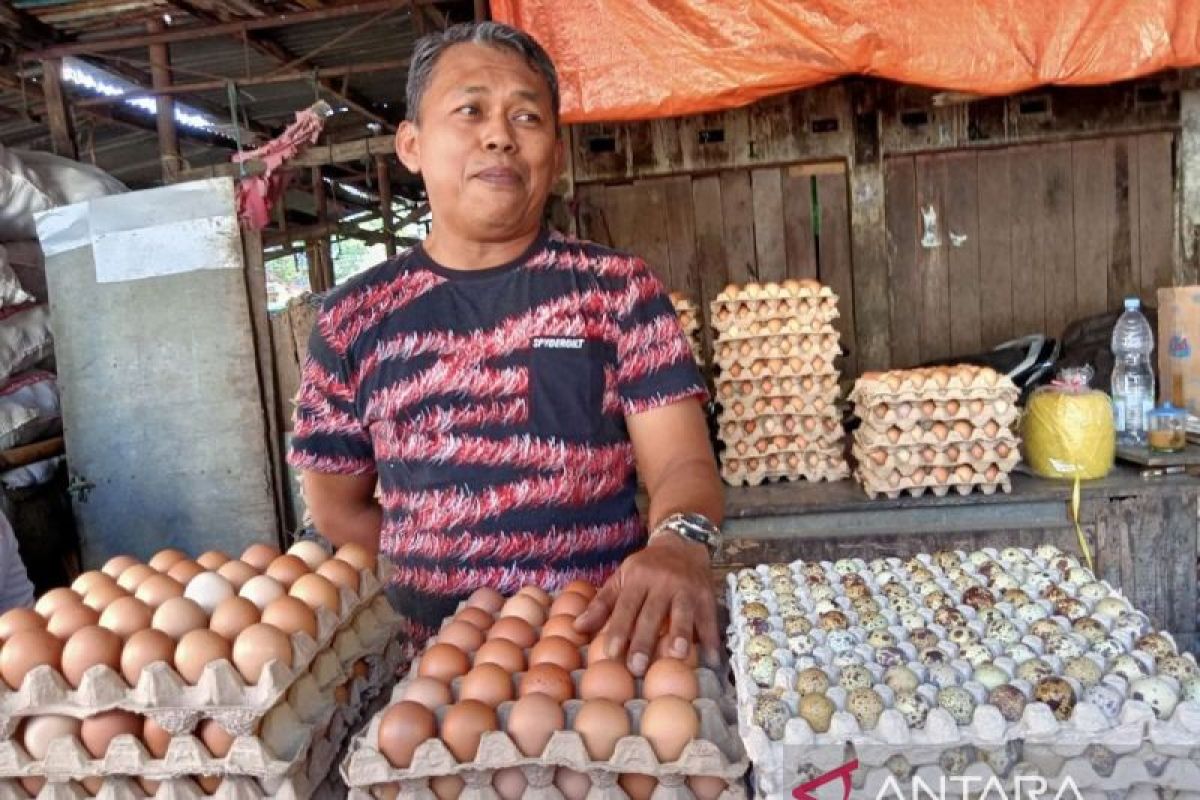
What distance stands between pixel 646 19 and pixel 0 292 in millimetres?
3524

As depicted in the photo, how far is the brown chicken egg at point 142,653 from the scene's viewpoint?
1.37 m

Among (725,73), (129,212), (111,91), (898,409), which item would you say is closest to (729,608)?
(898,409)

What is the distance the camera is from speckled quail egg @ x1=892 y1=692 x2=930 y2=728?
44.7 inches

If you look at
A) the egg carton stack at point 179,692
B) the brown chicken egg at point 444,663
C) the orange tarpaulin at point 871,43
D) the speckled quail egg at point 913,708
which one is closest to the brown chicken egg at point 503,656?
the brown chicken egg at point 444,663

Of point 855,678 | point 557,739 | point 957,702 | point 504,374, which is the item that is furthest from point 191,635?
point 957,702

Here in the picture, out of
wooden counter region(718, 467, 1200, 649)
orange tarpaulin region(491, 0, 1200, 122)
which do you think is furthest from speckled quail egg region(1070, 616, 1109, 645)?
orange tarpaulin region(491, 0, 1200, 122)

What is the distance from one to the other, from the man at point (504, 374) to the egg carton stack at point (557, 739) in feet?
1.95

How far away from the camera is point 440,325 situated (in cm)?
205

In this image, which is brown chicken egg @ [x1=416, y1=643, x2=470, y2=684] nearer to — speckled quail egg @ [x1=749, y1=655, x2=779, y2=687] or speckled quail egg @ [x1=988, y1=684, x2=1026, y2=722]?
speckled quail egg @ [x1=749, y1=655, x2=779, y2=687]

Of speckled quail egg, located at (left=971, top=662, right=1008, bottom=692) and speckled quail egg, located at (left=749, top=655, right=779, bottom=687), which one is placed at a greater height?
speckled quail egg, located at (left=749, top=655, right=779, bottom=687)

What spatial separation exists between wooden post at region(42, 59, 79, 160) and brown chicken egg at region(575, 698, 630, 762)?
246 inches

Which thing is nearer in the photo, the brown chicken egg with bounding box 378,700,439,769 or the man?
the brown chicken egg with bounding box 378,700,439,769

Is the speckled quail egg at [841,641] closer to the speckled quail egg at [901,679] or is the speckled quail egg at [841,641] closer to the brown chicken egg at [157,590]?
the speckled quail egg at [901,679]

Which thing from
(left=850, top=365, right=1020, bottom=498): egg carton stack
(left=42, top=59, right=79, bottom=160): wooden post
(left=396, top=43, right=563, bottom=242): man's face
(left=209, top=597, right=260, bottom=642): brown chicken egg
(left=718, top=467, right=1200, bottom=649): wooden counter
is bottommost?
(left=718, top=467, right=1200, bottom=649): wooden counter
